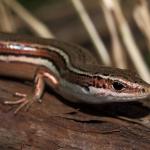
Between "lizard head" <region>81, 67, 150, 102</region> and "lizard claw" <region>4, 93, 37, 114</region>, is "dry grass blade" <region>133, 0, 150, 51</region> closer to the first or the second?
"lizard head" <region>81, 67, 150, 102</region>

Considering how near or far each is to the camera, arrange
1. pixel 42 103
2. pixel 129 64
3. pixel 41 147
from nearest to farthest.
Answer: pixel 41 147, pixel 42 103, pixel 129 64

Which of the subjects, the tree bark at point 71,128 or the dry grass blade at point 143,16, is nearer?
the tree bark at point 71,128

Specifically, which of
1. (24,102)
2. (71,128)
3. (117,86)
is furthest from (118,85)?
(24,102)

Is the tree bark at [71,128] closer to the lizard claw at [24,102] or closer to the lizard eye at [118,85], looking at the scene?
the lizard claw at [24,102]

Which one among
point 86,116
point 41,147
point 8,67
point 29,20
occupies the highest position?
point 29,20

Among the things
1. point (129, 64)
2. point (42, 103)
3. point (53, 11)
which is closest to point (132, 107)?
point (42, 103)

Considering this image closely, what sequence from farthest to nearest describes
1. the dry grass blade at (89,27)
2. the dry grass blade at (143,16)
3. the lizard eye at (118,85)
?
the dry grass blade at (89,27) → the dry grass blade at (143,16) → the lizard eye at (118,85)

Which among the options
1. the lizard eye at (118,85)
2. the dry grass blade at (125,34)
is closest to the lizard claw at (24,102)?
the lizard eye at (118,85)

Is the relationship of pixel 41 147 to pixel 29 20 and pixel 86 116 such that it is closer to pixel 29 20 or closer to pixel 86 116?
pixel 86 116

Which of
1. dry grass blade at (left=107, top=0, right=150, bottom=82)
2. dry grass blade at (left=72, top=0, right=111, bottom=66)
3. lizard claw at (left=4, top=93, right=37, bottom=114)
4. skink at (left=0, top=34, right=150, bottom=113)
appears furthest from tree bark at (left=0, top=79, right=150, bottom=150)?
dry grass blade at (left=72, top=0, right=111, bottom=66)
